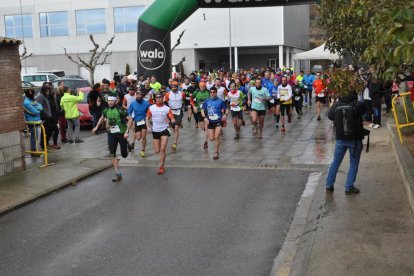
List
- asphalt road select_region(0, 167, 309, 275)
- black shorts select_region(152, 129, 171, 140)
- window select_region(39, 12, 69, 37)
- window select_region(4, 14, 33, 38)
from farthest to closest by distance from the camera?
window select_region(4, 14, 33, 38), window select_region(39, 12, 69, 37), black shorts select_region(152, 129, 171, 140), asphalt road select_region(0, 167, 309, 275)

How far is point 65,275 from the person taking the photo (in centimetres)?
564

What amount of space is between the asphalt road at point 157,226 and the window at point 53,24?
3753 cm

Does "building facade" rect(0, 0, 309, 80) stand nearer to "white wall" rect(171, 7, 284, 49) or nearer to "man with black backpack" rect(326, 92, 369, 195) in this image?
"white wall" rect(171, 7, 284, 49)

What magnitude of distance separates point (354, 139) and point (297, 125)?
32.5ft

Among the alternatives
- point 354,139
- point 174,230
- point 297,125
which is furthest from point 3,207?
point 297,125

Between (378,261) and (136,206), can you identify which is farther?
(136,206)

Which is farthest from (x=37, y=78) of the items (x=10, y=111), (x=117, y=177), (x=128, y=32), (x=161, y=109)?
(x=117, y=177)

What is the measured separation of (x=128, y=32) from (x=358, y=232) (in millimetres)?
39182

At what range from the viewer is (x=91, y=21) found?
44.2 meters

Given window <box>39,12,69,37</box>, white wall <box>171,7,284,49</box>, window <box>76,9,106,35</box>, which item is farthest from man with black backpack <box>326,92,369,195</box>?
window <box>39,12,69,37</box>

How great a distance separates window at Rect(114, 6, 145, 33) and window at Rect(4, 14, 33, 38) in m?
8.60

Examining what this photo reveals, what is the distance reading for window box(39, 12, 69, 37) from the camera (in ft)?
148

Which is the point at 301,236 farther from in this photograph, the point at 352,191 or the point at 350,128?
the point at 350,128

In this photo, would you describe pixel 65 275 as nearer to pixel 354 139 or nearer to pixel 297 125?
pixel 354 139
